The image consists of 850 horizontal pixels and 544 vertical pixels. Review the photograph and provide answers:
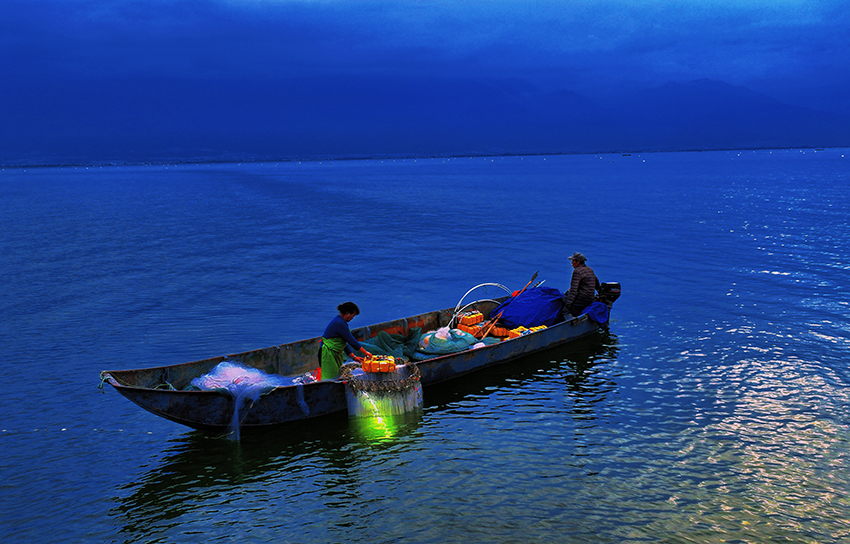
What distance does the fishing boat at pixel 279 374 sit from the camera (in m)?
12.0

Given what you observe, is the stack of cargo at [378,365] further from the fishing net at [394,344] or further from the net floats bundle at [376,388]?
the fishing net at [394,344]

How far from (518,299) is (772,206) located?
5496cm

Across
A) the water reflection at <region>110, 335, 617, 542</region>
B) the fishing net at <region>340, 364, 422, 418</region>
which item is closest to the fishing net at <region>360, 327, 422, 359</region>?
the water reflection at <region>110, 335, 617, 542</region>

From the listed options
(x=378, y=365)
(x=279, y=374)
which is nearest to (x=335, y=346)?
(x=378, y=365)

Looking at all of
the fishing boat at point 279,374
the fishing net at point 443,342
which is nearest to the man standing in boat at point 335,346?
the fishing boat at point 279,374

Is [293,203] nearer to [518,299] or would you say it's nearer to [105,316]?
[105,316]

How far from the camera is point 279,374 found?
15.1 metres

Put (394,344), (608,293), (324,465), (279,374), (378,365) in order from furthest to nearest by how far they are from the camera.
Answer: (608,293) → (394,344) → (279,374) → (378,365) → (324,465)

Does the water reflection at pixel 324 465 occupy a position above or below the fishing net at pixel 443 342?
below

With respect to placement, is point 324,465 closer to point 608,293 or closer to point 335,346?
point 335,346

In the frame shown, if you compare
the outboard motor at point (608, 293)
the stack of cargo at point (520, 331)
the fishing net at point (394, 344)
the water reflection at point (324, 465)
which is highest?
the outboard motor at point (608, 293)

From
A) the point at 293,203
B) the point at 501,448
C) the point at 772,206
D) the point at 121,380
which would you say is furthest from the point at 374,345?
the point at 293,203

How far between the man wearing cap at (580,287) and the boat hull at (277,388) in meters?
2.02

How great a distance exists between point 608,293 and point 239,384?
12314 mm
